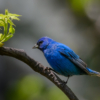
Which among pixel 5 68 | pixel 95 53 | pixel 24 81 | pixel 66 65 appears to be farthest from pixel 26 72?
pixel 66 65

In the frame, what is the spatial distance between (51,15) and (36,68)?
14.4ft

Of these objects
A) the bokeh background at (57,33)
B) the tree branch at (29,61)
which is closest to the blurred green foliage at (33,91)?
the bokeh background at (57,33)

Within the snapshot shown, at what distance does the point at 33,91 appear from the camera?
357 cm

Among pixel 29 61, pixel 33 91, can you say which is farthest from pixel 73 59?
pixel 29 61

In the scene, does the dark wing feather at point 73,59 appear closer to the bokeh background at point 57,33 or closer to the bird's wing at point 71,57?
the bird's wing at point 71,57

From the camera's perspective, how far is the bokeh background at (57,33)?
4895mm

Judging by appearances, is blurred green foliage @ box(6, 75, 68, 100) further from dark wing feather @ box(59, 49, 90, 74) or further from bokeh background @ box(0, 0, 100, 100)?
dark wing feather @ box(59, 49, 90, 74)

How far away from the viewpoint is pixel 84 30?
18.2 ft

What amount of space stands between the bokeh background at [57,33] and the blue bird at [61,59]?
1.47 metres

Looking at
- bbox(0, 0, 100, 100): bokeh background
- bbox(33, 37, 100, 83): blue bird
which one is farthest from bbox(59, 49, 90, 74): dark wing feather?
bbox(0, 0, 100, 100): bokeh background

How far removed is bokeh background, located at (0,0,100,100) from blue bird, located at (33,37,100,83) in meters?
1.47

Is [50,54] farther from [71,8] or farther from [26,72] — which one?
[71,8]

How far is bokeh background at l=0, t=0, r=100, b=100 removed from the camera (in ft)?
16.1

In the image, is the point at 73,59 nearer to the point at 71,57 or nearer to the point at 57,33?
the point at 71,57
